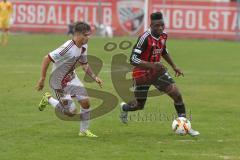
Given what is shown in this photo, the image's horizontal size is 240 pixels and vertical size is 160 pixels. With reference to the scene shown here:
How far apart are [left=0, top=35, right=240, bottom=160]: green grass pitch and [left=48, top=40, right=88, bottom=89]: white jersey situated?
97 cm

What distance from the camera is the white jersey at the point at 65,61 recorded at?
12.5m

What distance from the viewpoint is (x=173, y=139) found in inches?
500

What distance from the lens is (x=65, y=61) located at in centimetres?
1272

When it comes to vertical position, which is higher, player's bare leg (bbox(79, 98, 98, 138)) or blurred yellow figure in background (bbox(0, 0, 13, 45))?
player's bare leg (bbox(79, 98, 98, 138))

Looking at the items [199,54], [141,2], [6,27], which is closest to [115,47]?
[199,54]

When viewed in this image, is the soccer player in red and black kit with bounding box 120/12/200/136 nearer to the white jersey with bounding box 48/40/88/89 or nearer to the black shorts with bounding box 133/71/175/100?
the black shorts with bounding box 133/71/175/100

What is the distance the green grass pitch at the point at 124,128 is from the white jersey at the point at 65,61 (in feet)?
3.18

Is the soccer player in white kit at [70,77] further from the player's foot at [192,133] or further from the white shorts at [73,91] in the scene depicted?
the player's foot at [192,133]

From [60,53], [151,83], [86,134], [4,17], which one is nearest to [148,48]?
[151,83]

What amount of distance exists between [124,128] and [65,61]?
204cm

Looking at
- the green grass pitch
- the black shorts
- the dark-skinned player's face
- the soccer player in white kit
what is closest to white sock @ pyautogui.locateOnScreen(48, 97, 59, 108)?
the soccer player in white kit

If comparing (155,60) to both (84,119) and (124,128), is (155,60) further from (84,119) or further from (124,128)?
(84,119)

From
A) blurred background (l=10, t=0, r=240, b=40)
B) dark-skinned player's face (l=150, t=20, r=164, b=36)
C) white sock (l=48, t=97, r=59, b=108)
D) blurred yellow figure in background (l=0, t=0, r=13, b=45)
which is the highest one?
dark-skinned player's face (l=150, t=20, r=164, b=36)

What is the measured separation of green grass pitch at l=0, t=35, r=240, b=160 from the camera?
36.7 ft
